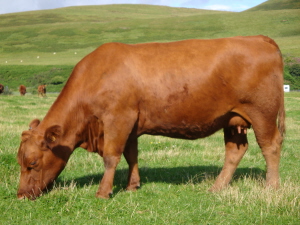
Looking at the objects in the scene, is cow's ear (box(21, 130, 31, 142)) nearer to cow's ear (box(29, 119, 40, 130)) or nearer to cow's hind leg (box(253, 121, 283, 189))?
cow's ear (box(29, 119, 40, 130))

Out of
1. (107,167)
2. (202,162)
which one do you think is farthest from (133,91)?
(202,162)

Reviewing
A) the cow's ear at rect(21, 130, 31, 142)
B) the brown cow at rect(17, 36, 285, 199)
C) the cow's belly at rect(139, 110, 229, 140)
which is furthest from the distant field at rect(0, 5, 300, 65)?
the cow's ear at rect(21, 130, 31, 142)

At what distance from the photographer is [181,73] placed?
6.17m

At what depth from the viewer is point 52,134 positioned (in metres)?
5.84

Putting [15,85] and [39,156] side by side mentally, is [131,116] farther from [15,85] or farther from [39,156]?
[15,85]

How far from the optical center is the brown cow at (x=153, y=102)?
233 inches

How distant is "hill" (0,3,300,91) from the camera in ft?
208

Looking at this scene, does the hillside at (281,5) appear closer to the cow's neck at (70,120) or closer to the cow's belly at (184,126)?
the cow's belly at (184,126)

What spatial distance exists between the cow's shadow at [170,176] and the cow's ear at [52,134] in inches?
36.3

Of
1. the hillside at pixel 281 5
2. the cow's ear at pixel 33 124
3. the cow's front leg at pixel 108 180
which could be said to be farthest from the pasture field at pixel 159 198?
the hillside at pixel 281 5

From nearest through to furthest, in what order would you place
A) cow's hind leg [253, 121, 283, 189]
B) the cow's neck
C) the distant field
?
the cow's neck
cow's hind leg [253, 121, 283, 189]
the distant field

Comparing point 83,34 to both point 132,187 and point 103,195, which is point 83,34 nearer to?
point 132,187

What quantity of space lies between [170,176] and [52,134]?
8.30 ft

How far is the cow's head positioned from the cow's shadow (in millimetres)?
628
